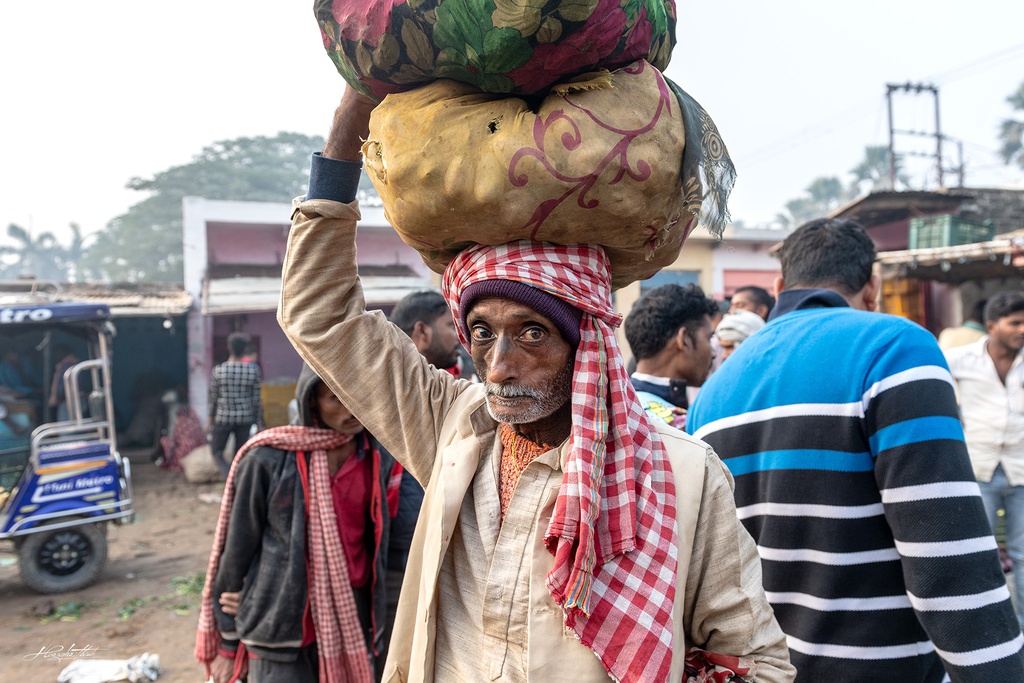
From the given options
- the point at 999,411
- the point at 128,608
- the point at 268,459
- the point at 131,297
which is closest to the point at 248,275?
the point at 131,297

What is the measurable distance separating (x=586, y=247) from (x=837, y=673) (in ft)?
5.11

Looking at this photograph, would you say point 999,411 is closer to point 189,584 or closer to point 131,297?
point 189,584

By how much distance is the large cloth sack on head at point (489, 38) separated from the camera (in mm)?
1250

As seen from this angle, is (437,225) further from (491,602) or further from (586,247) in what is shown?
(491,602)

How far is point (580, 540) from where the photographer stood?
137 centimetres

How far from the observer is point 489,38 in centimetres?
126

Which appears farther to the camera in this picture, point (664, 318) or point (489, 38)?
point (664, 318)

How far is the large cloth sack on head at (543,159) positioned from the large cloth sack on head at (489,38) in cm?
4

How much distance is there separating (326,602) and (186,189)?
4587 centimetres

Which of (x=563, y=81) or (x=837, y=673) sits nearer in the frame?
(x=563, y=81)

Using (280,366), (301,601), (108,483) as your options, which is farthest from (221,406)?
(301,601)

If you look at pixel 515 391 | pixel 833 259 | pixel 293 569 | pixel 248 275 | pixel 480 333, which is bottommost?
pixel 293 569

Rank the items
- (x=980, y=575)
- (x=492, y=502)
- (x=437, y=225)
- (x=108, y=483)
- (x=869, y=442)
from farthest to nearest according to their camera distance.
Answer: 1. (x=108, y=483)
2. (x=869, y=442)
3. (x=980, y=575)
4. (x=492, y=502)
5. (x=437, y=225)

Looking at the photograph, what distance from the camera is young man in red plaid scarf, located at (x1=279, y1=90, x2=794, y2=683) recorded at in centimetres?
140
